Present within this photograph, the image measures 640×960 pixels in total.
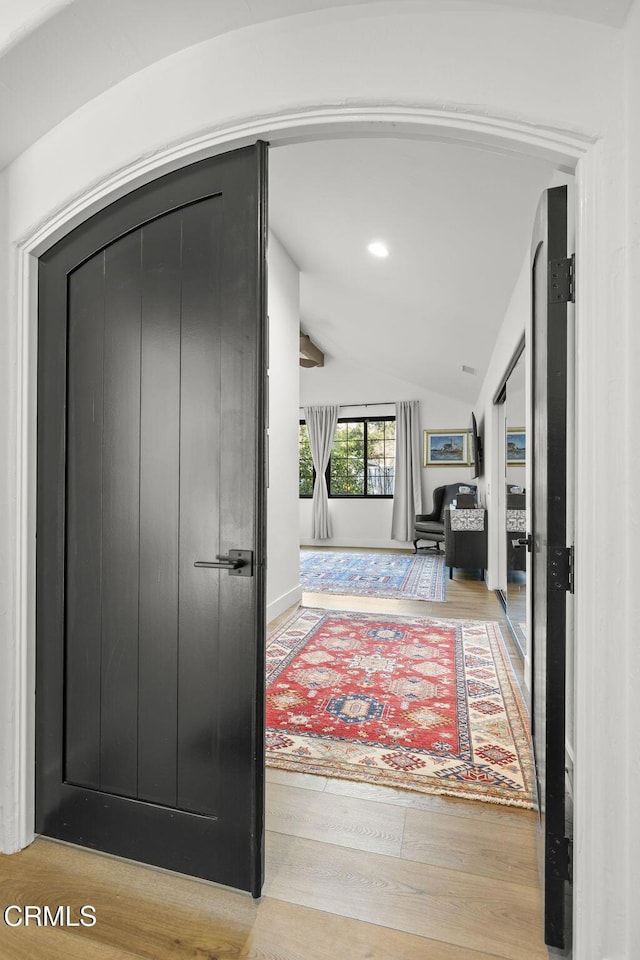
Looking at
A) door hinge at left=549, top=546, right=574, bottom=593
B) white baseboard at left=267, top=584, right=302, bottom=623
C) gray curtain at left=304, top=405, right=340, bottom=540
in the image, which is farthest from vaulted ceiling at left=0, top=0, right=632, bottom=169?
gray curtain at left=304, top=405, right=340, bottom=540

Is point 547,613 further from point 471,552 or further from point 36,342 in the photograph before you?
point 471,552

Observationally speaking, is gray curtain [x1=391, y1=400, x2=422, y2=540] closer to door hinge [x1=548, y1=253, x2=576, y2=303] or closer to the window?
the window

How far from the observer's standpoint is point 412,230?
9.71 ft

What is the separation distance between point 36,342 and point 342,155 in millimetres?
1730

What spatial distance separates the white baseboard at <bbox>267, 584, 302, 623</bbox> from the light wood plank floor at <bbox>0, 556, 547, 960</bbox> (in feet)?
7.23

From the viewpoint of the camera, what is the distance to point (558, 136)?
114cm

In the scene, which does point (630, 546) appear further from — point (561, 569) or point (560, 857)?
point (560, 857)

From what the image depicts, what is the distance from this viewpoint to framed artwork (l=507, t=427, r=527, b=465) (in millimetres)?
3193

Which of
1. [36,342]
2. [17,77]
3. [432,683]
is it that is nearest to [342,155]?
[17,77]

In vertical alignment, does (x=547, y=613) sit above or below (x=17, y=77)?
below

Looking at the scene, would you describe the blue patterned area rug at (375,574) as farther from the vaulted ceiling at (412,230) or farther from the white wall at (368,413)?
the vaulted ceiling at (412,230)

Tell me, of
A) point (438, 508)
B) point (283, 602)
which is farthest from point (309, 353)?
point (283, 602)

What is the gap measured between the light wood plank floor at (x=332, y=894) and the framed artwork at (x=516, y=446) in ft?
6.89

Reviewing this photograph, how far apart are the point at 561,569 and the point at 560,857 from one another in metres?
0.70
